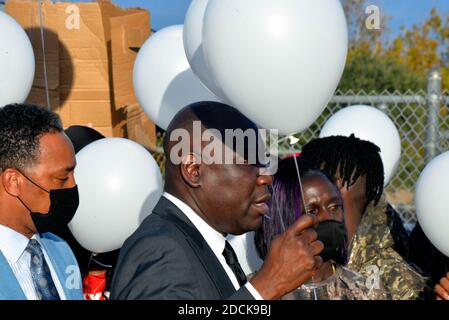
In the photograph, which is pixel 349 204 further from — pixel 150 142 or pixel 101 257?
pixel 150 142

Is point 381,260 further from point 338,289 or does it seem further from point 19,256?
point 19,256

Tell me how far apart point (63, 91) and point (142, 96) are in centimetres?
95

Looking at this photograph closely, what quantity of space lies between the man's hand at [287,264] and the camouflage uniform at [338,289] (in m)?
0.75

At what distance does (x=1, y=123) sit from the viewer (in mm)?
2461

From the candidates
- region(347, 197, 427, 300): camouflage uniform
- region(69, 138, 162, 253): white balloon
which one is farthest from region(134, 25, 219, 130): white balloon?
region(347, 197, 427, 300): camouflage uniform

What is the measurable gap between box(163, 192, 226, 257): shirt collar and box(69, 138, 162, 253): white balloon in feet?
4.09

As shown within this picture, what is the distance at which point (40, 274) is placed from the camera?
2.49 meters

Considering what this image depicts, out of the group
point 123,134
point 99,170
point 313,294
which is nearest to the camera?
point 313,294

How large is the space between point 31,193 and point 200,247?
1.94 ft

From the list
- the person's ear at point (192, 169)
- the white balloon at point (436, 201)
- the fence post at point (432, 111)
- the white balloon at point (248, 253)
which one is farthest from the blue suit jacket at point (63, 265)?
the fence post at point (432, 111)

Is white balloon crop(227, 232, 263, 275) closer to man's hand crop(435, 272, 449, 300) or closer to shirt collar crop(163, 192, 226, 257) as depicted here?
man's hand crop(435, 272, 449, 300)

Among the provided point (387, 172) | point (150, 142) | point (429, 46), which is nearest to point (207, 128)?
point (387, 172)

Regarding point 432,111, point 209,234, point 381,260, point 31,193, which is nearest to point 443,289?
point 381,260

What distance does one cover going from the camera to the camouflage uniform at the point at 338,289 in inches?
112
